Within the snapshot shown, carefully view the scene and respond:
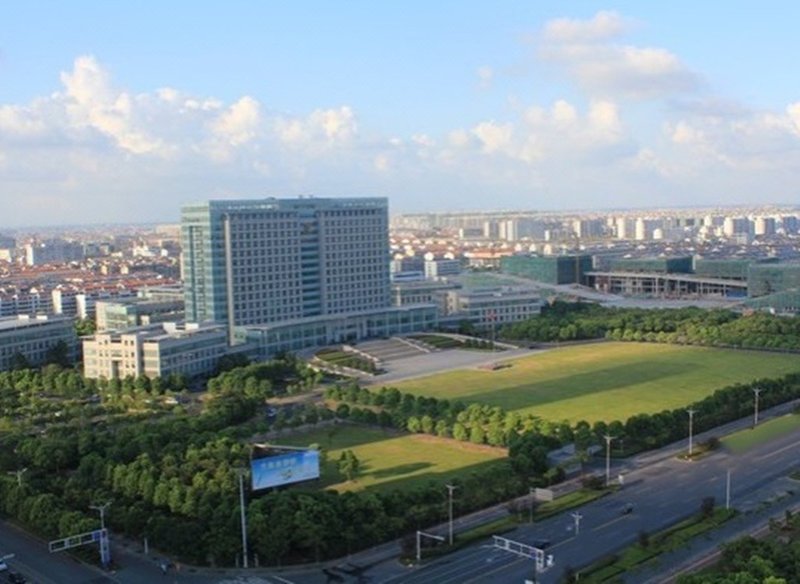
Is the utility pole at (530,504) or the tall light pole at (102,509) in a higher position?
the tall light pole at (102,509)

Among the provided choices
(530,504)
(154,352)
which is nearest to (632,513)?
(530,504)

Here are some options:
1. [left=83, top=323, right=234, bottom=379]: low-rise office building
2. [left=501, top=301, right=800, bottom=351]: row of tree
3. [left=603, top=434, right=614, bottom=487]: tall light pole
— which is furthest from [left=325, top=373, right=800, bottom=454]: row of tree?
[left=501, top=301, right=800, bottom=351]: row of tree

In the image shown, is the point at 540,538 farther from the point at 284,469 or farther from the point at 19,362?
the point at 19,362

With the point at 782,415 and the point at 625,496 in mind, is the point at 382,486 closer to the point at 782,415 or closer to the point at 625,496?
the point at 625,496

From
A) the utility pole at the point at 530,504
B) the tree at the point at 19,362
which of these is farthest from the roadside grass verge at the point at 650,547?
the tree at the point at 19,362

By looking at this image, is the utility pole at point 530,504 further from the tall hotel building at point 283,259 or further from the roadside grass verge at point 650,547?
the tall hotel building at point 283,259

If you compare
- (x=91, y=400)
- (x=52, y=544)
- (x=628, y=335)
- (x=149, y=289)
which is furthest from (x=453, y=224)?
(x=52, y=544)
